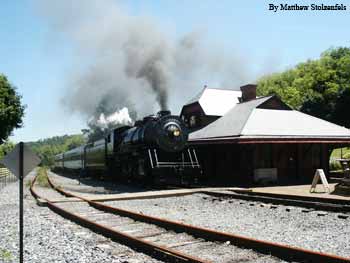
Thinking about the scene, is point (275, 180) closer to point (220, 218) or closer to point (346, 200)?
point (346, 200)

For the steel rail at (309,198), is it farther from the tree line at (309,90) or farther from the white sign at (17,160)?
the tree line at (309,90)

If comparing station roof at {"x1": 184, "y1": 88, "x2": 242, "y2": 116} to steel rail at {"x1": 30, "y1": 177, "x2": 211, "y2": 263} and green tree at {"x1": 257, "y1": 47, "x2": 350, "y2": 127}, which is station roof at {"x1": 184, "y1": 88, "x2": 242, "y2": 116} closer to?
steel rail at {"x1": 30, "y1": 177, "x2": 211, "y2": 263}

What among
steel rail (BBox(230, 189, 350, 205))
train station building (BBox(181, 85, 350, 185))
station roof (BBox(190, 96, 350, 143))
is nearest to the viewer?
steel rail (BBox(230, 189, 350, 205))

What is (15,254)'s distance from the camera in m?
6.41

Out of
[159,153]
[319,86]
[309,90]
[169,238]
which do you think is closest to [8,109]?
[159,153]

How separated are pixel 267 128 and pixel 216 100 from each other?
9.36 m

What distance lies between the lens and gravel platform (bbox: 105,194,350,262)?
6.77m

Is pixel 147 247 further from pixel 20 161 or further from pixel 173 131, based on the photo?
pixel 173 131

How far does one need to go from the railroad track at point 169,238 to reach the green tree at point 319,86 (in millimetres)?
39293

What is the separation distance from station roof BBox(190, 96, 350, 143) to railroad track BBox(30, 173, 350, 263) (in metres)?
8.73

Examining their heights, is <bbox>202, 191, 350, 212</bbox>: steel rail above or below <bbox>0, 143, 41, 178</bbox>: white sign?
below

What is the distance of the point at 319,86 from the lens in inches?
2530

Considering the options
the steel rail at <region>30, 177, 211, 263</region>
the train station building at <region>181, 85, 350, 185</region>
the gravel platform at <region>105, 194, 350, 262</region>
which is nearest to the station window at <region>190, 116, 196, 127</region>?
the train station building at <region>181, 85, 350, 185</region>

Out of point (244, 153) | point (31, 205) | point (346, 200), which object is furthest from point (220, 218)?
point (244, 153)
